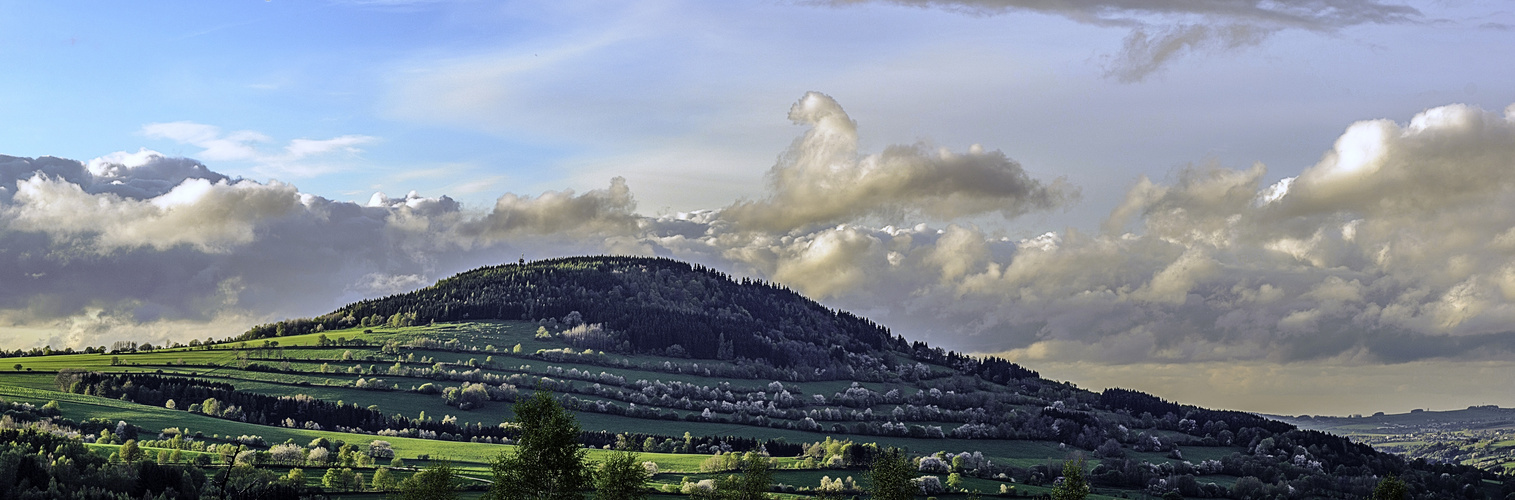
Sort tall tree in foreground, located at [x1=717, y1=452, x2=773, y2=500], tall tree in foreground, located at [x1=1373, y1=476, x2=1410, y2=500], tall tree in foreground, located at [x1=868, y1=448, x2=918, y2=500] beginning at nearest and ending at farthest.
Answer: tall tree in foreground, located at [x1=717, y1=452, x2=773, y2=500] → tall tree in foreground, located at [x1=868, y1=448, x2=918, y2=500] → tall tree in foreground, located at [x1=1373, y1=476, x2=1410, y2=500]

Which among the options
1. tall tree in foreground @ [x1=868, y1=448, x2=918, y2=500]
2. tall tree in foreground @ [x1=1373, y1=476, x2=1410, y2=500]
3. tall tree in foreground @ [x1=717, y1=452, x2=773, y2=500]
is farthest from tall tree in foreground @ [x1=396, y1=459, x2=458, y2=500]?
tall tree in foreground @ [x1=1373, y1=476, x2=1410, y2=500]

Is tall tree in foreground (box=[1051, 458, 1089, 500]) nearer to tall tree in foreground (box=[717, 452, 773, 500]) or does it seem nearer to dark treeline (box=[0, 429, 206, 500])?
tall tree in foreground (box=[717, 452, 773, 500])

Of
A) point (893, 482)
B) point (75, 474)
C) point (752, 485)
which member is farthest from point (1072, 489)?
point (75, 474)

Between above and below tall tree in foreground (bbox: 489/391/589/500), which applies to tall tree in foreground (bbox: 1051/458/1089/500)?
below

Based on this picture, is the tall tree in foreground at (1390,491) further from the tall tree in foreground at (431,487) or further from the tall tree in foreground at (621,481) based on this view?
the tall tree in foreground at (431,487)

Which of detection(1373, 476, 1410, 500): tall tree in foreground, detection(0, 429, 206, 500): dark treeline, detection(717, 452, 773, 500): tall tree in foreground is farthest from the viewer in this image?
detection(1373, 476, 1410, 500): tall tree in foreground

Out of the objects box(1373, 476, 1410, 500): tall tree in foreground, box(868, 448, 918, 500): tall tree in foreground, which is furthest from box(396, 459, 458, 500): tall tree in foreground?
box(1373, 476, 1410, 500): tall tree in foreground

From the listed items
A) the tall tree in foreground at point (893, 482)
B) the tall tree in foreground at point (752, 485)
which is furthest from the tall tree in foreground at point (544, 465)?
the tall tree in foreground at point (893, 482)

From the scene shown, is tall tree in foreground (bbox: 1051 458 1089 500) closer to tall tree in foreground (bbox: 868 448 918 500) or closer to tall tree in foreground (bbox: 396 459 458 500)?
tall tree in foreground (bbox: 868 448 918 500)

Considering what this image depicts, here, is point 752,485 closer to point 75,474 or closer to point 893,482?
point 893,482

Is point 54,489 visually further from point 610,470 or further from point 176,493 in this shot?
point 610,470

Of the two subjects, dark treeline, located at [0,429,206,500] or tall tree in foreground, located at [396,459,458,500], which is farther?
dark treeline, located at [0,429,206,500]

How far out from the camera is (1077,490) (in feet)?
474

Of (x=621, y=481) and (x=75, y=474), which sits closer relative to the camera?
(x=621, y=481)
